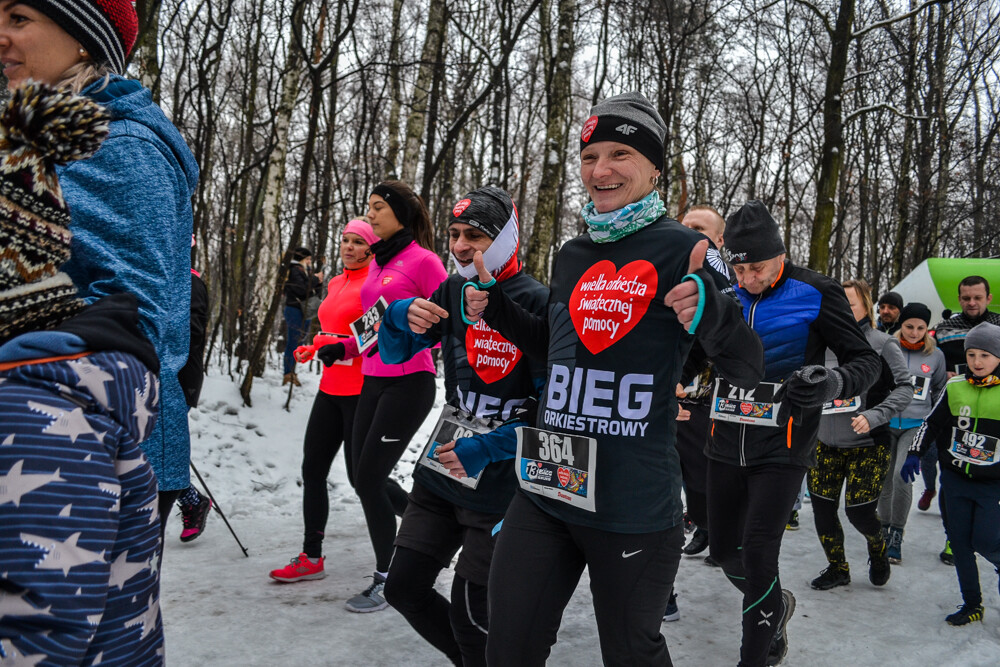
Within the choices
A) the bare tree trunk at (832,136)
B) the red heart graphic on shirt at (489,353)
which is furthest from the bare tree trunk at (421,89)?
the red heart graphic on shirt at (489,353)

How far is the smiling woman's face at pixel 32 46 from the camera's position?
1.45 meters

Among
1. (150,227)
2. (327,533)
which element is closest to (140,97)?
(150,227)

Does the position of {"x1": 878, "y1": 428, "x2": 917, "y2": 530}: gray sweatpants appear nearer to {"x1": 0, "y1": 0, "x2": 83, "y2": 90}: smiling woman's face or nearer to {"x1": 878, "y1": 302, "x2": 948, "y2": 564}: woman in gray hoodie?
{"x1": 878, "y1": 302, "x2": 948, "y2": 564}: woman in gray hoodie

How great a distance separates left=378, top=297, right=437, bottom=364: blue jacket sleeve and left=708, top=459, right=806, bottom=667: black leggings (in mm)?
1643

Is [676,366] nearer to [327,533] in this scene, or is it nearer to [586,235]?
[586,235]

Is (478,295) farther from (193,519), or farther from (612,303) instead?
(193,519)

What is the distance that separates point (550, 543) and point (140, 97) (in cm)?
158

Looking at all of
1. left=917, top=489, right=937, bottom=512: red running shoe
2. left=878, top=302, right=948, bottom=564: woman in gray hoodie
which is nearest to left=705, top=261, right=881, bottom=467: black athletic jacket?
left=878, top=302, right=948, bottom=564: woman in gray hoodie

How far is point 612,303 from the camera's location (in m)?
2.18

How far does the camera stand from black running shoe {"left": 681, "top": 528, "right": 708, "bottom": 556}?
219 inches

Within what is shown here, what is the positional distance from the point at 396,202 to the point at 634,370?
2.53 metres

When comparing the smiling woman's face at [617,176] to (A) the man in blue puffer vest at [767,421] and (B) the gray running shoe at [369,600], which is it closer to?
(A) the man in blue puffer vest at [767,421]

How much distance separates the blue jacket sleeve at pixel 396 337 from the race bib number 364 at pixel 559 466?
3.20 ft

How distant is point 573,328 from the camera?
2.25 m
